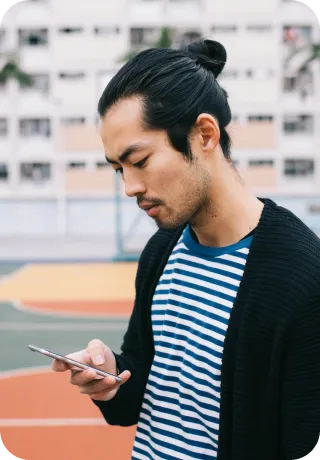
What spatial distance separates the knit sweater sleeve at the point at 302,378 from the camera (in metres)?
1.39

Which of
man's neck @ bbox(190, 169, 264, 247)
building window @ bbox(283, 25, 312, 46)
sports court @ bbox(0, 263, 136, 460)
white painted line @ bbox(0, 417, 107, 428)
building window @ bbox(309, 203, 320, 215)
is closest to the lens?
man's neck @ bbox(190, 169, 264, 247)

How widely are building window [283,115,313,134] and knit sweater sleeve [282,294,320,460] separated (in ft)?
106

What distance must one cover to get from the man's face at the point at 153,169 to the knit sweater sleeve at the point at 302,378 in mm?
368

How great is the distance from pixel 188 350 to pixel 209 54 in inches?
28.1

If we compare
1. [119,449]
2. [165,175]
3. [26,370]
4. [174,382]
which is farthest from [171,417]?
[26,370]

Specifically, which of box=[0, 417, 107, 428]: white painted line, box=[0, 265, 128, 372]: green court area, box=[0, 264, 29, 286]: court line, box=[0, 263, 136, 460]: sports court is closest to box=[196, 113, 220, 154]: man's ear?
box=[0, 263, 136, 460]: sports court

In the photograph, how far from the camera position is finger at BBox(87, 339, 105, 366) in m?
1.64

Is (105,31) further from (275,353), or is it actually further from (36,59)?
(275,353)

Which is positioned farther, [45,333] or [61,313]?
[61,313]

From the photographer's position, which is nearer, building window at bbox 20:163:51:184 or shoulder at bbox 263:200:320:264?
shoulder at bbox 263:200:320:264

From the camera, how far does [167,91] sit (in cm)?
153

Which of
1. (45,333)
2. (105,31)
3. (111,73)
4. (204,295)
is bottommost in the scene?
(204,295)

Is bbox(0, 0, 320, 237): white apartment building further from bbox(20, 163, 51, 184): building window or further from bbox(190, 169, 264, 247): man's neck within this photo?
bbox(190, 169, 264, 247): man's neck

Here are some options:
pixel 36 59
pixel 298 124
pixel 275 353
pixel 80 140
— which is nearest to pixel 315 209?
pixel 298 124
